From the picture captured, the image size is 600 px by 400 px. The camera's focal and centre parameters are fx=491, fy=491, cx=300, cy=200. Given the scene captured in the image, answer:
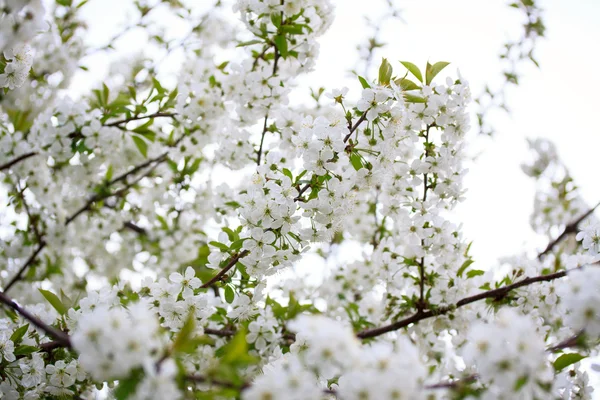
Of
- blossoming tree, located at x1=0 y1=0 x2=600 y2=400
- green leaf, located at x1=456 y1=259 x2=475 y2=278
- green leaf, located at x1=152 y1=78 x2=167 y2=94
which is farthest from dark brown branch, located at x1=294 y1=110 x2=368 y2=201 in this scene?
green leaf, located at x1=152 y1=78 x2=167 y2=94

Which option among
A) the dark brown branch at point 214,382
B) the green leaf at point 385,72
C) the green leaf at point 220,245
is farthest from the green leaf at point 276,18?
the dark brown branch at point 214,382

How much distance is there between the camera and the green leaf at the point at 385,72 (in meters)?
2.60

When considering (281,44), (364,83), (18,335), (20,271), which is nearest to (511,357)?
(364,83)

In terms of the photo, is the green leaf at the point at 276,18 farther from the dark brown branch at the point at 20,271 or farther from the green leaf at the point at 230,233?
the dark brown branch at the point at 20,271

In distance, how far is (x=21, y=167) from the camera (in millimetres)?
3857

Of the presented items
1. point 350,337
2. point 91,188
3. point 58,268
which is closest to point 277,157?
point 350,337

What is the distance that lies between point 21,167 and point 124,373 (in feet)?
10.7

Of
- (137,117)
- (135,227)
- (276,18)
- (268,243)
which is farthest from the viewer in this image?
(135,227)

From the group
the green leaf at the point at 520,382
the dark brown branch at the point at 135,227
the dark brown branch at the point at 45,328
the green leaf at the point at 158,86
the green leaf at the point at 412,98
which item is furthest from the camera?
the dark brown branch at the point at 135,227

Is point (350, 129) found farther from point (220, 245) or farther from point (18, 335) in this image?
point (18, 335)

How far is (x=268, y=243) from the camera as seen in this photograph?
93.4 inches

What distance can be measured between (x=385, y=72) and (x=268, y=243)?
110 cm

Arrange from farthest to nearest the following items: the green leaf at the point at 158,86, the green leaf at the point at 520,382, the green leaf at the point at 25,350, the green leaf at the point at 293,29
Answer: the green leaf at the point at 158,86 → the green leaf at the point at 293,29 → the green leaf at the point at 25,350 → the green leaf at the point at 520,382

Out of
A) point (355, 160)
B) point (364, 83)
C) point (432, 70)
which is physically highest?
point (432, 70)
